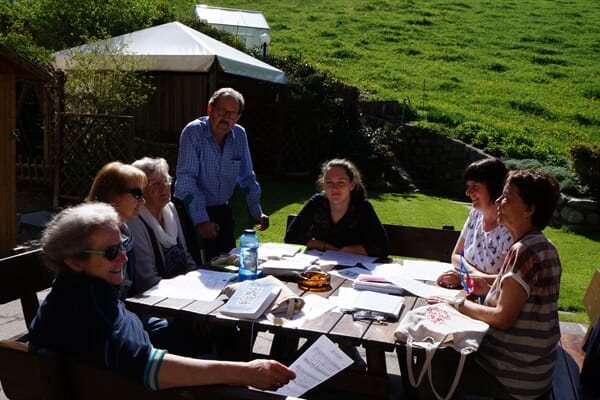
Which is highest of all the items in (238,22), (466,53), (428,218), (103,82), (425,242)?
(238,22)

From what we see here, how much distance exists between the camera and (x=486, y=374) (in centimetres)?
253

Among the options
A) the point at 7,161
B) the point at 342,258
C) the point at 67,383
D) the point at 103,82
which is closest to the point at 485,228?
the point at 342,258

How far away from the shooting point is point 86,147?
9414mm

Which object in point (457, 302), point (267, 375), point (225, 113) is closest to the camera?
point (267, 375)

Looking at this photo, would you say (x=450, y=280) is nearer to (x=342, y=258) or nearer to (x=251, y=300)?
(x=342, y=258)

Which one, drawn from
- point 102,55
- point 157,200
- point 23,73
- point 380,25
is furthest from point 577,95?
point 157,200

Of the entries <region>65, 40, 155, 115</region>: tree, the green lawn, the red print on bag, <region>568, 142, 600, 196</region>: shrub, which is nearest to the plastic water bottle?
the red print on bag

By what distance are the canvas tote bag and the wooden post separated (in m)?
5.81

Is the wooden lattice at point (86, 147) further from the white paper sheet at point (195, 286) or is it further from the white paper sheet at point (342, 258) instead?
the white paper sheet at point (195, 286)

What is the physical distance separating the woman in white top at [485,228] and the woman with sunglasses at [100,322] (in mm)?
1833

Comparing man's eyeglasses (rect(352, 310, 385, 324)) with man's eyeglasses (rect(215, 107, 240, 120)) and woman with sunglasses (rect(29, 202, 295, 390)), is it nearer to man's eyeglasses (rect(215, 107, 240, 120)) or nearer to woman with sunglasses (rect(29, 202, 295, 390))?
woman with sunglasses (rect(29, 202, 295, 390))

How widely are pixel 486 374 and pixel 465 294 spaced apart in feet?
2.38

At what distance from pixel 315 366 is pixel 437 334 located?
533 millimetres

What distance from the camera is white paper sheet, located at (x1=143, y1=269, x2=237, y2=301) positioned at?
303cm
